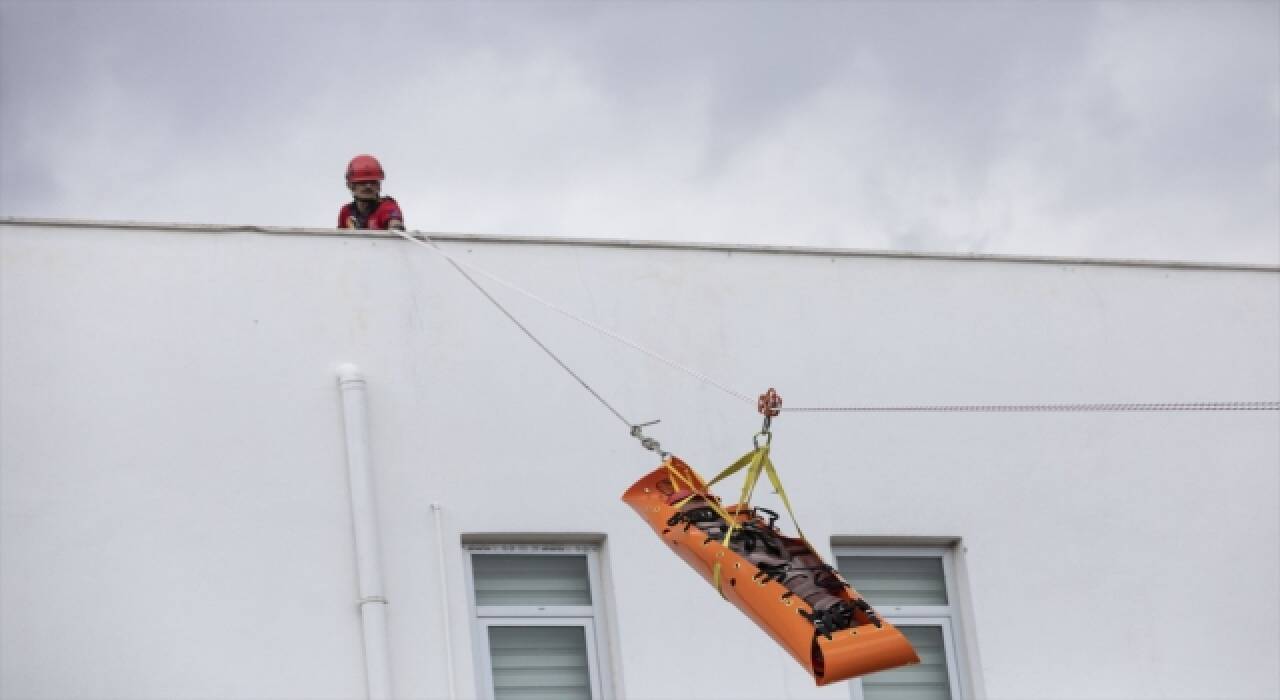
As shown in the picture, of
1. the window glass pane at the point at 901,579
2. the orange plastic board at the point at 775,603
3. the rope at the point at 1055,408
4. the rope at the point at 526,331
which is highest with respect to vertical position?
the rope at the point at 526,331

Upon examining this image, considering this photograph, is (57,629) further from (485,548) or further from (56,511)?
(485,548)

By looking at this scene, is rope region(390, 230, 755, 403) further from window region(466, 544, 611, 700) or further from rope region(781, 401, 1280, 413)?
window region(466, 544, 611, 700)

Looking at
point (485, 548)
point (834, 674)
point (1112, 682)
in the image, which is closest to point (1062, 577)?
point (1112, 682)

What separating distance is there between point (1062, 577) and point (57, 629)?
5098 mm

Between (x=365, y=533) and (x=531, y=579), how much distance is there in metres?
1.01

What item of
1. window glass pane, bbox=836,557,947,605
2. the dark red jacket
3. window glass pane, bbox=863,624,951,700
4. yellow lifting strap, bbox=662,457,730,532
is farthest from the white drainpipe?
window glass pane, bbox=863,624,951,700

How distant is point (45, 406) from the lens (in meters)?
11.4

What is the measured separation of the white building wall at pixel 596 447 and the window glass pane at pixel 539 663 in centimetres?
21

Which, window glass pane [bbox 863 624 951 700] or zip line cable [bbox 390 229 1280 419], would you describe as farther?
window glass pane [bbox 863 624 951 700]

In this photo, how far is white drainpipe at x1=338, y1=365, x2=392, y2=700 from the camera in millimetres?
11289

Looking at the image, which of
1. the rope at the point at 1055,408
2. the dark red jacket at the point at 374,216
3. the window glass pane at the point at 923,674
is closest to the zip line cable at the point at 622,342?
the rope at the point at 1055,408

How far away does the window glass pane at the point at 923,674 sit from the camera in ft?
41.9

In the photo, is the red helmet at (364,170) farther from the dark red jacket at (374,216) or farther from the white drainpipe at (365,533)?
the white drainpipe at (365,533)

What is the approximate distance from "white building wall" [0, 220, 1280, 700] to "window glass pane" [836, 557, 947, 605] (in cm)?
24
